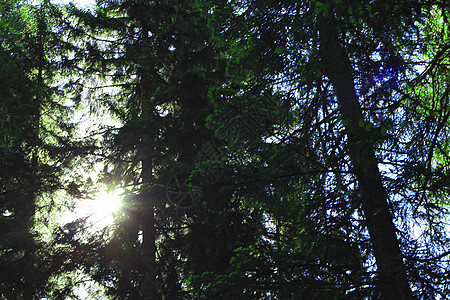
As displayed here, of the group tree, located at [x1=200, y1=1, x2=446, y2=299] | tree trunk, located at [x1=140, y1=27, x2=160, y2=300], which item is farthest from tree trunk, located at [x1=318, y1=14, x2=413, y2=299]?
tree trunk, located at [x1=140, y1=27, x2=160, y2=300]

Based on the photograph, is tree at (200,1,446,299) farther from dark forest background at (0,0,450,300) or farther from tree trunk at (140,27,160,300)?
tree trunk at (140,27,160,300)

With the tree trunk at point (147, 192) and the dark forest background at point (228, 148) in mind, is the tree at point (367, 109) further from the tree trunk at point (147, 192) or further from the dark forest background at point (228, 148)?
the tree trunk at point (147, 192)

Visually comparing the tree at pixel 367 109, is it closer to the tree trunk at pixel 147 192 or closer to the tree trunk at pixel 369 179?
the tree trunk at pixel 369 179

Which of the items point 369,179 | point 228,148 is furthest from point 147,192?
point 369,179

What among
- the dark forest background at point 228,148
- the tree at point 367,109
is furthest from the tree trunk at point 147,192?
the tree at point 367,109

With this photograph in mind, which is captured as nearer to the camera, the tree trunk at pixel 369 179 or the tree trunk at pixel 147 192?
the tree trunk at pixel 369 179

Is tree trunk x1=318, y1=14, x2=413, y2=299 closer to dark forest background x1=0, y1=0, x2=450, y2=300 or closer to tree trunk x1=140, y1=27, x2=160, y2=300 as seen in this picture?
dark forest background x1=0, y1=0, x2=450, y2=300

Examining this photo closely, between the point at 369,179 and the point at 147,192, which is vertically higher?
the point at 147,192

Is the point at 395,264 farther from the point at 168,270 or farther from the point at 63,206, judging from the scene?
the point at 63,206

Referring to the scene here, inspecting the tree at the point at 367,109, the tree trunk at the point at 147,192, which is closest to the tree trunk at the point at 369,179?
the tree at the point at 367,109

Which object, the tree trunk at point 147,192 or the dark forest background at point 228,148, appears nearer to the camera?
the dark forest background at point 228,148

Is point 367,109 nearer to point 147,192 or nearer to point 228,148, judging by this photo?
point 228,148

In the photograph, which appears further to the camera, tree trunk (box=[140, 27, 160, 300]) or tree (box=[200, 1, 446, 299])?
tree trunk (box=[140, 27, 160, 300])

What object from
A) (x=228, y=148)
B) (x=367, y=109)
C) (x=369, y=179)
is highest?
(x=228, y=148)
